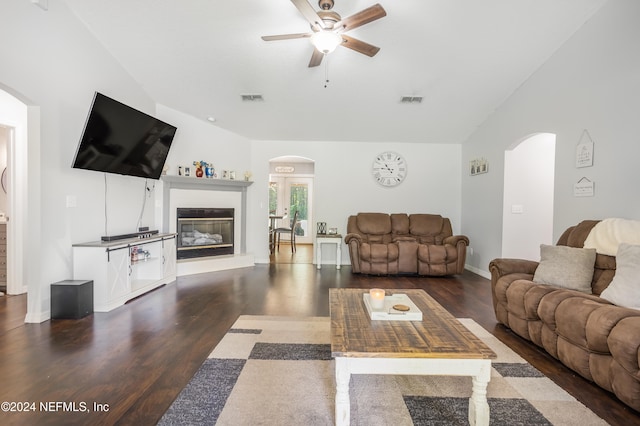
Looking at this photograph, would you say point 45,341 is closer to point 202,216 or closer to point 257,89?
point 202,216

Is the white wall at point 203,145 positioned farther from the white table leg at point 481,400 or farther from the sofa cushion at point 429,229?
the white table leg at point 481,400

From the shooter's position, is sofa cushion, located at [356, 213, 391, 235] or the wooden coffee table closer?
the wooden coffee table

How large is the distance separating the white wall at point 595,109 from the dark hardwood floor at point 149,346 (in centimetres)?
151

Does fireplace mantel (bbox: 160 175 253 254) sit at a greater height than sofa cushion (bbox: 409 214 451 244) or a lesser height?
greater

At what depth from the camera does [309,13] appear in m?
2.27

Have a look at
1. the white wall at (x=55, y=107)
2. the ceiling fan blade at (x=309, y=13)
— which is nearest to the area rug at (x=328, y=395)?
the white wall at (x=55, y=107)

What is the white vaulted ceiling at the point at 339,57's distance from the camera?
292cm

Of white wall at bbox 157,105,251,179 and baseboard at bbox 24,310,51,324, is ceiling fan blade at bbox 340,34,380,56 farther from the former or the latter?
baseboard at bbox 24,310,51,324

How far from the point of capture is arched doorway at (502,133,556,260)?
4359mm

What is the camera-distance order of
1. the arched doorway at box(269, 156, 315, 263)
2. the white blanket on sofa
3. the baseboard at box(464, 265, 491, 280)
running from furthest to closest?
the arched doorway at box(269, 156, 315, 263) → the baseboard at box(464, 265, 491, 280) → the white blanket on sofa

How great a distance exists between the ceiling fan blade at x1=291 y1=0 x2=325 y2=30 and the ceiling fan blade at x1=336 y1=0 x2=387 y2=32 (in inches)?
5.1

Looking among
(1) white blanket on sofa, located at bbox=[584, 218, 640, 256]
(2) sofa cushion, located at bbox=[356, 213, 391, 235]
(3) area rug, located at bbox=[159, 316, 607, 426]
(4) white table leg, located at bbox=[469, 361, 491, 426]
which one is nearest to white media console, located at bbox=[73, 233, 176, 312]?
(3) area rug, located at bbox=[159, 316, 607, 426]

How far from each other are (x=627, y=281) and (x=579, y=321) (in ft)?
1.59

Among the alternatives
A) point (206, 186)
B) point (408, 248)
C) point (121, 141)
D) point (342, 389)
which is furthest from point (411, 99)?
point (342, 389)
